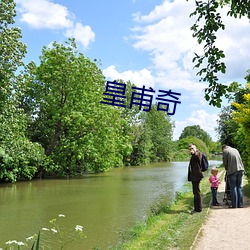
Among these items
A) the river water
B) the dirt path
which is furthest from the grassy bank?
the river water

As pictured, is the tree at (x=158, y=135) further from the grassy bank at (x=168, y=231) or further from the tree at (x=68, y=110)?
the grassy bank at (x=168, y=231)

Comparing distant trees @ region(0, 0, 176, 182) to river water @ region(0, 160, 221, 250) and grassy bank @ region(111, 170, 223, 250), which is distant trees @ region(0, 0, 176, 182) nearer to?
river water @ region(0, 160, 221, 250)

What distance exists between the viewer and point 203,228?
302 inches

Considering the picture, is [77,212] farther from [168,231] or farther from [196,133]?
[196,133]

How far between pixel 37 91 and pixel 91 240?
2106 centimetres

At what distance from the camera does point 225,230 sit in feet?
24.6

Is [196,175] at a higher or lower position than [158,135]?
lower

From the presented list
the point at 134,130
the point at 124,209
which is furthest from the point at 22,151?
the point at 134,130

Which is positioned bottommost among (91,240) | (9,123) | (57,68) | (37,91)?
(91,240)

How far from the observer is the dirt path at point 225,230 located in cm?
644

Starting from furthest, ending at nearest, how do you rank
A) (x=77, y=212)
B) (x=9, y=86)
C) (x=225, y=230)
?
(x=9, y=86)
(x=77, y=212)
(x=225, y=230)

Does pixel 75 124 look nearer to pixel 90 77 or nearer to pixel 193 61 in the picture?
pixel 90 77

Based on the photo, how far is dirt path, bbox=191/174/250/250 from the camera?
6.44m

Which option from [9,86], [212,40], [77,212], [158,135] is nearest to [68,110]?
[9,86]
